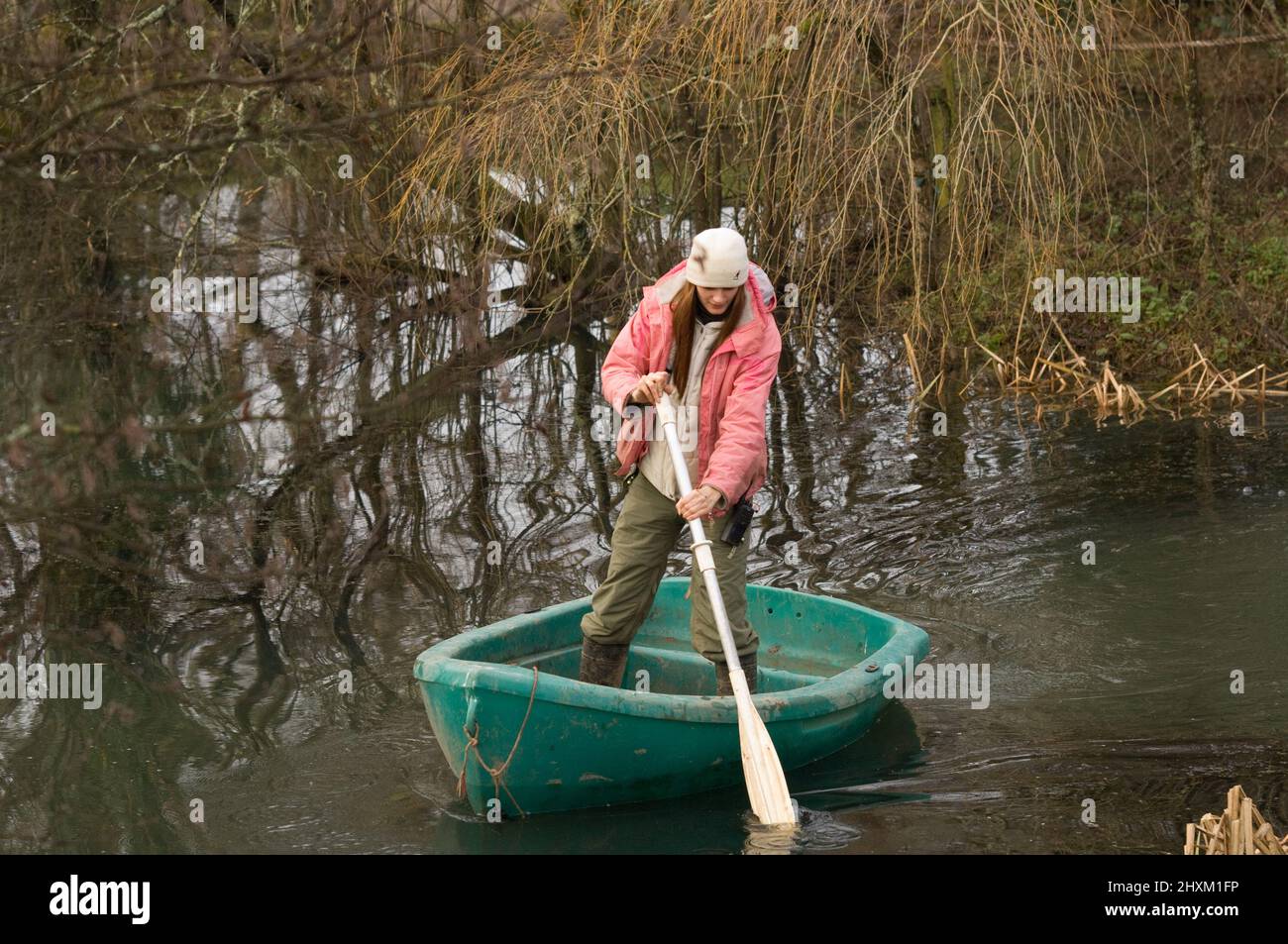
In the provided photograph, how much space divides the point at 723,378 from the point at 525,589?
7.37ft

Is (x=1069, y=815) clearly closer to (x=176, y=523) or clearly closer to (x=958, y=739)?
(x=958, y=739)

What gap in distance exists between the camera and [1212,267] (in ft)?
35.2

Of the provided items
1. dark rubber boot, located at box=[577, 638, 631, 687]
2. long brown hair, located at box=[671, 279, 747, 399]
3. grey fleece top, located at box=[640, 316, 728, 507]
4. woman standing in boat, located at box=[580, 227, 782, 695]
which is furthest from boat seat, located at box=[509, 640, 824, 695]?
long brown hair, located at box=[671, 279, 747, 399]

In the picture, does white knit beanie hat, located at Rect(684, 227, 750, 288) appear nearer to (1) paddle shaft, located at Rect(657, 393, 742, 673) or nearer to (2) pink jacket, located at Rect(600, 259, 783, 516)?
(2) pink jacket, located at Rect(600, 259, 783, 516)

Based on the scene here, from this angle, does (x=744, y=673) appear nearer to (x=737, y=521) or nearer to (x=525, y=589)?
(x=737, y=521)

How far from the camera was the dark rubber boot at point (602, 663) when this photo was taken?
16.1 feet

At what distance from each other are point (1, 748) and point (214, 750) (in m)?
0.67

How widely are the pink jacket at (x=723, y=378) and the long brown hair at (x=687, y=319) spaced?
0.06 feet

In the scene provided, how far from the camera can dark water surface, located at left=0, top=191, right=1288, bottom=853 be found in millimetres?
4414

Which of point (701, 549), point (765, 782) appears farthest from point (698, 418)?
point (765, 782)

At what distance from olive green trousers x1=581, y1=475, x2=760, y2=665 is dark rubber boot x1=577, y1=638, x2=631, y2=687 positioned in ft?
0.10

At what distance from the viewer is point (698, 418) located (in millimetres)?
4645

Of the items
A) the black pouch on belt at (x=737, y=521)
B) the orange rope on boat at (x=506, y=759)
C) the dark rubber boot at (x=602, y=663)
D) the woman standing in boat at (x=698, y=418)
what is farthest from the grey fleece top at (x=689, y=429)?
the orange rope on boat at (x=506, y=759)
